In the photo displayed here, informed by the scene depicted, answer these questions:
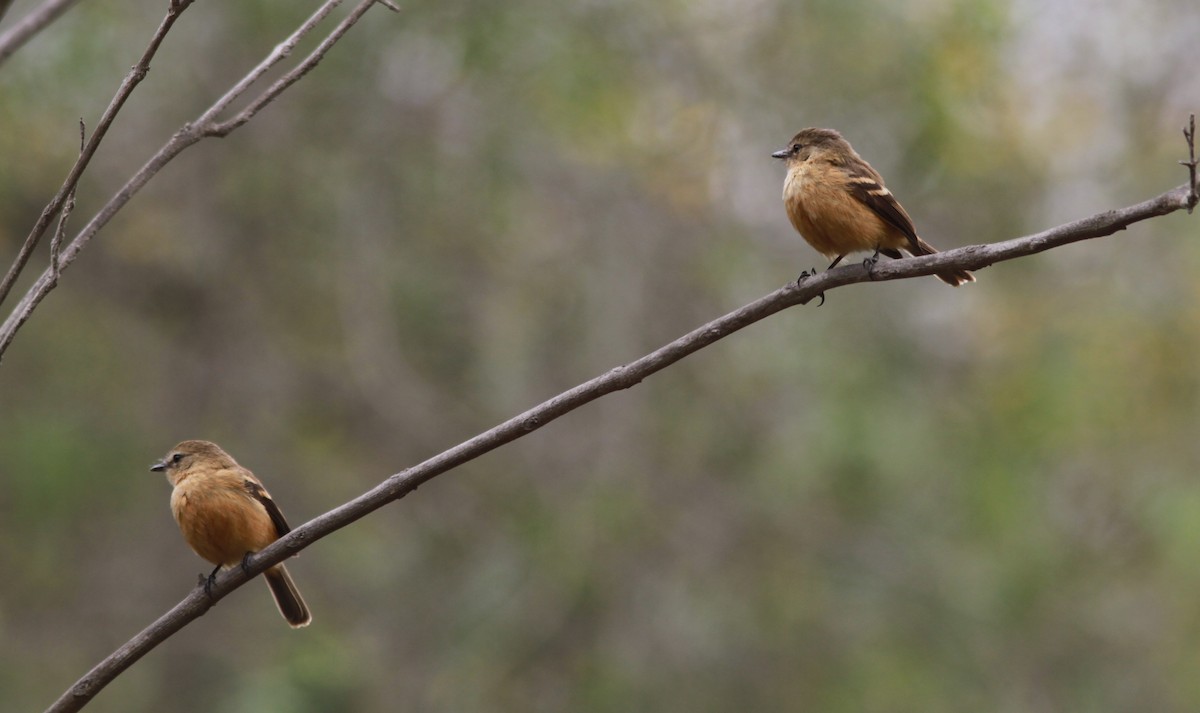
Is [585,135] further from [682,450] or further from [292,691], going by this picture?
[292,691]

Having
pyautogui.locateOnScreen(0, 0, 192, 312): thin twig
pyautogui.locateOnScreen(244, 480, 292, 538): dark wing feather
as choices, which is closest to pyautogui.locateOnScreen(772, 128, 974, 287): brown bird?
pyautogui.locateOnScreen(244, 480, 292, 538): dark wing feather

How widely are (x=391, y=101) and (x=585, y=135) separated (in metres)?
1.62

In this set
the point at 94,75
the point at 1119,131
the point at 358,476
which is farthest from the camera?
the point at 358,476

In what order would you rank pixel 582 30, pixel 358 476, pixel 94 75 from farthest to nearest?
pixel 358 476 → pixel 582 30 → pixel 94 75

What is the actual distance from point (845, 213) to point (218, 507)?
9.99 feet

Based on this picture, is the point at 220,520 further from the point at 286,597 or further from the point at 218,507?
the point at 286,597

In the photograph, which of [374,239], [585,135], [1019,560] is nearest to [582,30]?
[585,135]

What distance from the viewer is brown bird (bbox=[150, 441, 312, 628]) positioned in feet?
19.1

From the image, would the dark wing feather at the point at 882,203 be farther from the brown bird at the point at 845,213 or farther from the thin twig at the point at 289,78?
the thin twig at the point at 289,78

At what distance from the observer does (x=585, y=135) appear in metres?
11.1

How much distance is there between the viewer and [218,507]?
19.0ft

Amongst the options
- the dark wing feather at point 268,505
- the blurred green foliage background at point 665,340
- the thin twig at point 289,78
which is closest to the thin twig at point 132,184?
the thin twig at point 289,78

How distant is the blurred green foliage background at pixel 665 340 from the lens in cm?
1030

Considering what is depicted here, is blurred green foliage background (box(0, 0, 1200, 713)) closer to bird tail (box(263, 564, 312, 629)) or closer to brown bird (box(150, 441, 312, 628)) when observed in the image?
bird tail (box(263, 564, 312, 629))
